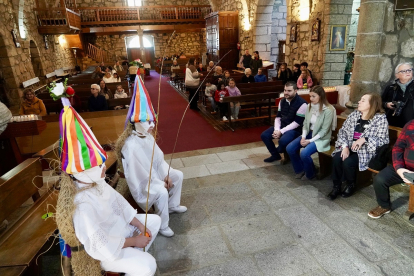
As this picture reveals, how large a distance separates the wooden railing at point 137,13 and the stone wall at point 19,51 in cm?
482

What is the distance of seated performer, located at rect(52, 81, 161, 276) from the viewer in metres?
1.56

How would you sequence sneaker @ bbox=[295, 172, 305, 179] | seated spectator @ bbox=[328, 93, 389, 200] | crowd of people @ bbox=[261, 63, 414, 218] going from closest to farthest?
crowd of people @ bbox=[261, 63, 414, 218] → seated spectator @ bbox=[328, 93, 389, 200] → sneaker @ bbox=[295, 172, 305, 179]

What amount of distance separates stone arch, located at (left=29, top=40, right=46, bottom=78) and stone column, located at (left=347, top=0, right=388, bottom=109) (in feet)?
36.8

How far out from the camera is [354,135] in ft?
10.1

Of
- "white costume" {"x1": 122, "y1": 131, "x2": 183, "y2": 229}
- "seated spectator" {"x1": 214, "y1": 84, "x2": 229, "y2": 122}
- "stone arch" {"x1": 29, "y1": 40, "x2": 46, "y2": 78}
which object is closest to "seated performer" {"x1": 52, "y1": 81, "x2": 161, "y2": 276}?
"white costume" {"x1": 122, "y1": 131, "x2": 183, "y2": 229}

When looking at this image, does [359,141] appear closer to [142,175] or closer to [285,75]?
[142,175]

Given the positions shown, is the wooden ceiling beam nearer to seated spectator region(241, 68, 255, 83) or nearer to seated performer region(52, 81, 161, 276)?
seated spectator region(241, 68, 255, 83)

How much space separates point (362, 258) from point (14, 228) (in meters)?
2.83

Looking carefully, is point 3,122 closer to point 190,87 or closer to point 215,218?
point 215,218

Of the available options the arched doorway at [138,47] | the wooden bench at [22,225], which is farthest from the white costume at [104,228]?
the arched doorway at [138,47]

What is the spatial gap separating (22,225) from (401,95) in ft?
14.2

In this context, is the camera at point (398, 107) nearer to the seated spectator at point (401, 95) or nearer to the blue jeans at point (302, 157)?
the seated spectator at point (401, 95)

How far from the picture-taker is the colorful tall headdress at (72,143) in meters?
1.55

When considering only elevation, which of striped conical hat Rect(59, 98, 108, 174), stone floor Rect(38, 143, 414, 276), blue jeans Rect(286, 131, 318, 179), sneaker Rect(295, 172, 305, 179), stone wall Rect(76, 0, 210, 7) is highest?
stone wall Rect(76, 0, 210, 7)
